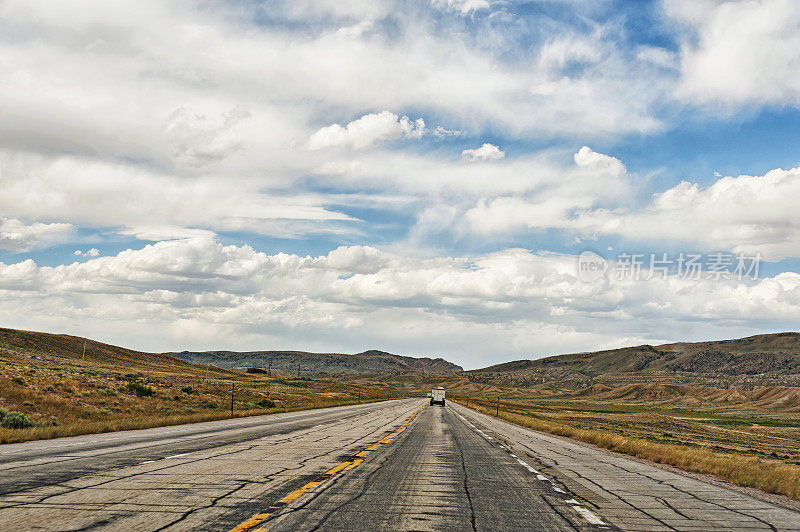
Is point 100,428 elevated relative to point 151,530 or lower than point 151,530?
lower

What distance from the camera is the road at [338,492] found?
7027 millimetres

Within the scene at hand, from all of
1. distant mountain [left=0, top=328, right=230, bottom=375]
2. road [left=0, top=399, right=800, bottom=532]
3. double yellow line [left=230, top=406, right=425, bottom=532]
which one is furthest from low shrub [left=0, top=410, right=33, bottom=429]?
distant mountain [left=0, top=328, right=230, bottom=375]

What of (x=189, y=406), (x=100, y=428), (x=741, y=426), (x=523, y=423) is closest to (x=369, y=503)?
(x=100, y=428)

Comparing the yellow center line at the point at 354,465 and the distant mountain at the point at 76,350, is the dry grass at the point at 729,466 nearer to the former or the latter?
the yellow center line at the point at 354,465

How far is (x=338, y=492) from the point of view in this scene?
9008 mm

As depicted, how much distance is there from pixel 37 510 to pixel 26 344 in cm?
13899

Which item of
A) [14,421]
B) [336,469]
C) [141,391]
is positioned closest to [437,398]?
[141,391]

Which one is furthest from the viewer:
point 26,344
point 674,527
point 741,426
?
point 26,344

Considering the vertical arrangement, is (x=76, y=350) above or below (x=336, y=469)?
below

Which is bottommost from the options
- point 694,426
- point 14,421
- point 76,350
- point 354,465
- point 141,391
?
point 76,350

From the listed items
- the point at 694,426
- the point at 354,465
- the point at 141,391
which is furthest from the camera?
the point at 694,426

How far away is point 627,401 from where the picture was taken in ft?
532

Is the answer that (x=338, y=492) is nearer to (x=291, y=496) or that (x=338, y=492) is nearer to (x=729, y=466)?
(x=291, y=496)

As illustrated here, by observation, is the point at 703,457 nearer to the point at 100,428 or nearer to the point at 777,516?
the point at 777,516
